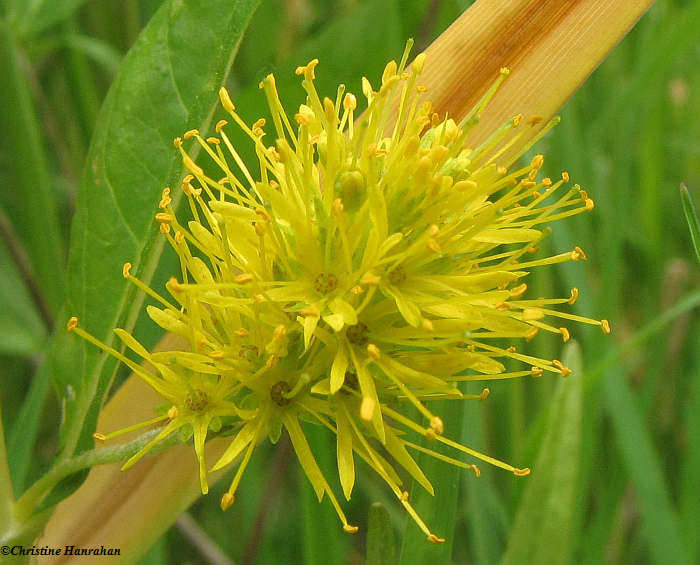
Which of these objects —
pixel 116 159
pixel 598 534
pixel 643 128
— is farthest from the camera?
pixel 643 128

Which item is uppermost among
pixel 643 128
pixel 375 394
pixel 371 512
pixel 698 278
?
pixel 643 128

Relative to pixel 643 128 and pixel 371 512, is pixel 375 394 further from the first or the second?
pixel 643 128

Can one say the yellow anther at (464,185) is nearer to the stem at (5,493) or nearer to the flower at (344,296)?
the flower at (344,296)

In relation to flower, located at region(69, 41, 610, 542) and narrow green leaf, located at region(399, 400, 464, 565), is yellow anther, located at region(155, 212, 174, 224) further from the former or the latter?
narrow green leaf, located at region(399, 400, 464, 565)

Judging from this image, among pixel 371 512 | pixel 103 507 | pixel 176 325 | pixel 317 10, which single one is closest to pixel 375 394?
pixel 371 512

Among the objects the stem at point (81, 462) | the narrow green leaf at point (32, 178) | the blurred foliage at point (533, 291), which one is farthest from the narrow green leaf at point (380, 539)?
the narrow green leaf at point (32, 178)

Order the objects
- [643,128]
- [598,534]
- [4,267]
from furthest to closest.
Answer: [643,128], [4,267], [598,534]

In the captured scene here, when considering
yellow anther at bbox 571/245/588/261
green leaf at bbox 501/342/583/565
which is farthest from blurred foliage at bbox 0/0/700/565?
yellow anther at bbox 571/245/588/261
